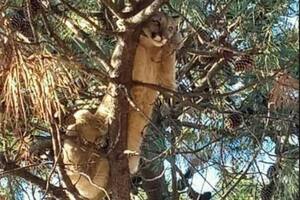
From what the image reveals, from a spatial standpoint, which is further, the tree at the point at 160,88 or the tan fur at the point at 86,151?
the tan fur at the point at 86,151

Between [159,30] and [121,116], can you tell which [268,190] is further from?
[159,30]

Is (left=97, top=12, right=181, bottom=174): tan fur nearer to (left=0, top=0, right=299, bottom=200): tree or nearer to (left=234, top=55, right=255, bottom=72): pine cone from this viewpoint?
(left=0, top=0, right=299, bottom=200): tree

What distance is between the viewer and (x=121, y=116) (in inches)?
54.7

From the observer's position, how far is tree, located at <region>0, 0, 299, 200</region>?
1.16m

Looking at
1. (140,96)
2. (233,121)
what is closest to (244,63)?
(233,121)

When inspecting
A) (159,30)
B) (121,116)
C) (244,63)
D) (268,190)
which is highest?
(159,30)

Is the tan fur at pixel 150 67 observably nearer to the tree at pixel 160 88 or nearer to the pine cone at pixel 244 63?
the tree at pixel 160 88

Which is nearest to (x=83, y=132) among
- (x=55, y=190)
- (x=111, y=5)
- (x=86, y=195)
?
(x=86, y=195)

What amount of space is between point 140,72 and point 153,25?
0.13m

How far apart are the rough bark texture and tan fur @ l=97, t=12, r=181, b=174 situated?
30 cm

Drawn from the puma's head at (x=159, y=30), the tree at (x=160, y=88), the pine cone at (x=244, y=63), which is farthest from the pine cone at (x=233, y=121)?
the puma's head at (x=159, y=30)

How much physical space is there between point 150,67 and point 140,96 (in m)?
0.12

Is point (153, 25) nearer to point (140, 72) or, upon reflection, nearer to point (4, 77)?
point (140, 72)

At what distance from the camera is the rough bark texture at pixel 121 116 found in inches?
52.3
